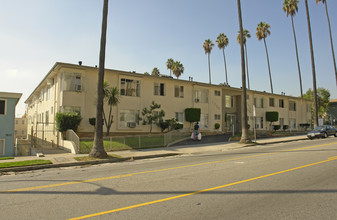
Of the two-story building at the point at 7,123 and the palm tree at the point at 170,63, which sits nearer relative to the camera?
the two-story building at the point at 7,123

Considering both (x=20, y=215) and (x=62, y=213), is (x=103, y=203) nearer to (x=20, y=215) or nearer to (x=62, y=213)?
(x=62, y=213)

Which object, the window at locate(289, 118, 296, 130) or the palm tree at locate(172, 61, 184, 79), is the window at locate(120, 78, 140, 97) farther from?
the palm tree at locate(172, 61, 184, 79)

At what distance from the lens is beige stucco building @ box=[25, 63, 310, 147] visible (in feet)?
73.8

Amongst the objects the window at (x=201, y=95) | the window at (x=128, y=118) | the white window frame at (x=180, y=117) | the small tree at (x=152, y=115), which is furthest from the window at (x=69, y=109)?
the window at (x=201, y=95)

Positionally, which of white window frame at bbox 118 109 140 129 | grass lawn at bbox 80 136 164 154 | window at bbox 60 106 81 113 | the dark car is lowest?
grass lawn at bbox 80 136 164 154

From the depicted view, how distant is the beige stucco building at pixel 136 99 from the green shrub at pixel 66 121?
2007mm

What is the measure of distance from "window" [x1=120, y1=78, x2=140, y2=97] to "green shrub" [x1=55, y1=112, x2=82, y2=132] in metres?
6.20

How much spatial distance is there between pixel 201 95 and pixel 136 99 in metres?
9.34

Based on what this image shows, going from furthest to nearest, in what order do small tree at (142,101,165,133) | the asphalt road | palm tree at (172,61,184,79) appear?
palm tree at (172,61,184,79), small tree at (142,101,165,133), the asphalt road

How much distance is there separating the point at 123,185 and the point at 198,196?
2.38m

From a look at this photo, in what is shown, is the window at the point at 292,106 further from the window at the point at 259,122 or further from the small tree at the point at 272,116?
the window at the point at 259,122

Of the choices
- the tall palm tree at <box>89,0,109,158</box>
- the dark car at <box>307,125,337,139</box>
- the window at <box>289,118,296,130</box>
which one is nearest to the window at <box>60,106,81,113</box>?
the tall palm tree at <box>89,0,109,158</box>

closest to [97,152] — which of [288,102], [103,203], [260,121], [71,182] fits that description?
[71,182]

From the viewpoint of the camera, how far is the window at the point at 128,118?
2479 centimetres
